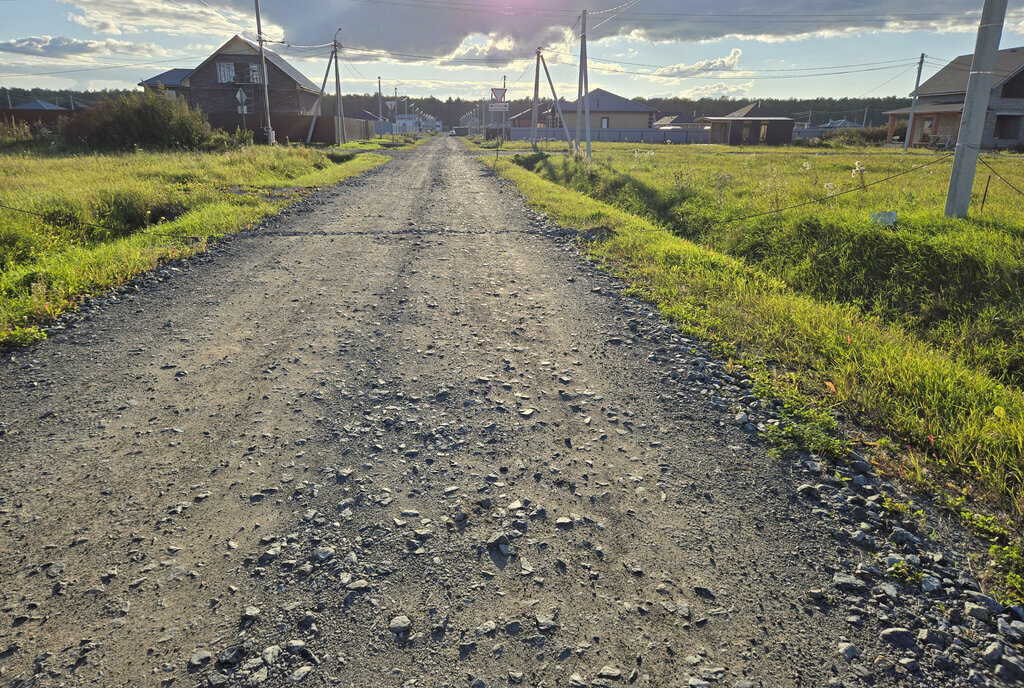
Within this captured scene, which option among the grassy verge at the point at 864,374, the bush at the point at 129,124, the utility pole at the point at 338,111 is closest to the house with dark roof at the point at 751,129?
the utility pole at the point at 338,111

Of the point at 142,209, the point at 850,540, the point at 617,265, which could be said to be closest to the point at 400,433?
the point at 850,540

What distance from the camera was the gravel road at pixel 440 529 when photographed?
2254mm

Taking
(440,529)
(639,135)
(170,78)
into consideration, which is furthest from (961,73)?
(170,78)

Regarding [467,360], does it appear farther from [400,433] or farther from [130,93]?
[130,93]

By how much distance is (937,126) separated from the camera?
41625mm

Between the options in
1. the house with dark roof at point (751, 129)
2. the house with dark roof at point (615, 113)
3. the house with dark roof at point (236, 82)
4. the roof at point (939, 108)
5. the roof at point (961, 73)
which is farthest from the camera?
the house with dark roof at point (615, 113)

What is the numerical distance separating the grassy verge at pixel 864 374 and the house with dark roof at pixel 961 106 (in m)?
38.0

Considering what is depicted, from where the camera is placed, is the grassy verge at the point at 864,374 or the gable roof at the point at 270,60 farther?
the gable roof at the point at 270,60

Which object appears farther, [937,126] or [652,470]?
[937,126]

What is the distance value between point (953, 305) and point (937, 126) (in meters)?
46.6

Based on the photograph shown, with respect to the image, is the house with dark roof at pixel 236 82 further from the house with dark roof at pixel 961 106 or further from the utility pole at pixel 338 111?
the house with dark roof at pixel 961 106

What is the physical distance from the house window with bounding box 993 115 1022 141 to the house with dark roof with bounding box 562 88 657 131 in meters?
43.2

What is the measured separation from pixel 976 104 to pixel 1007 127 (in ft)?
138

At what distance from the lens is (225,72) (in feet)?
160
